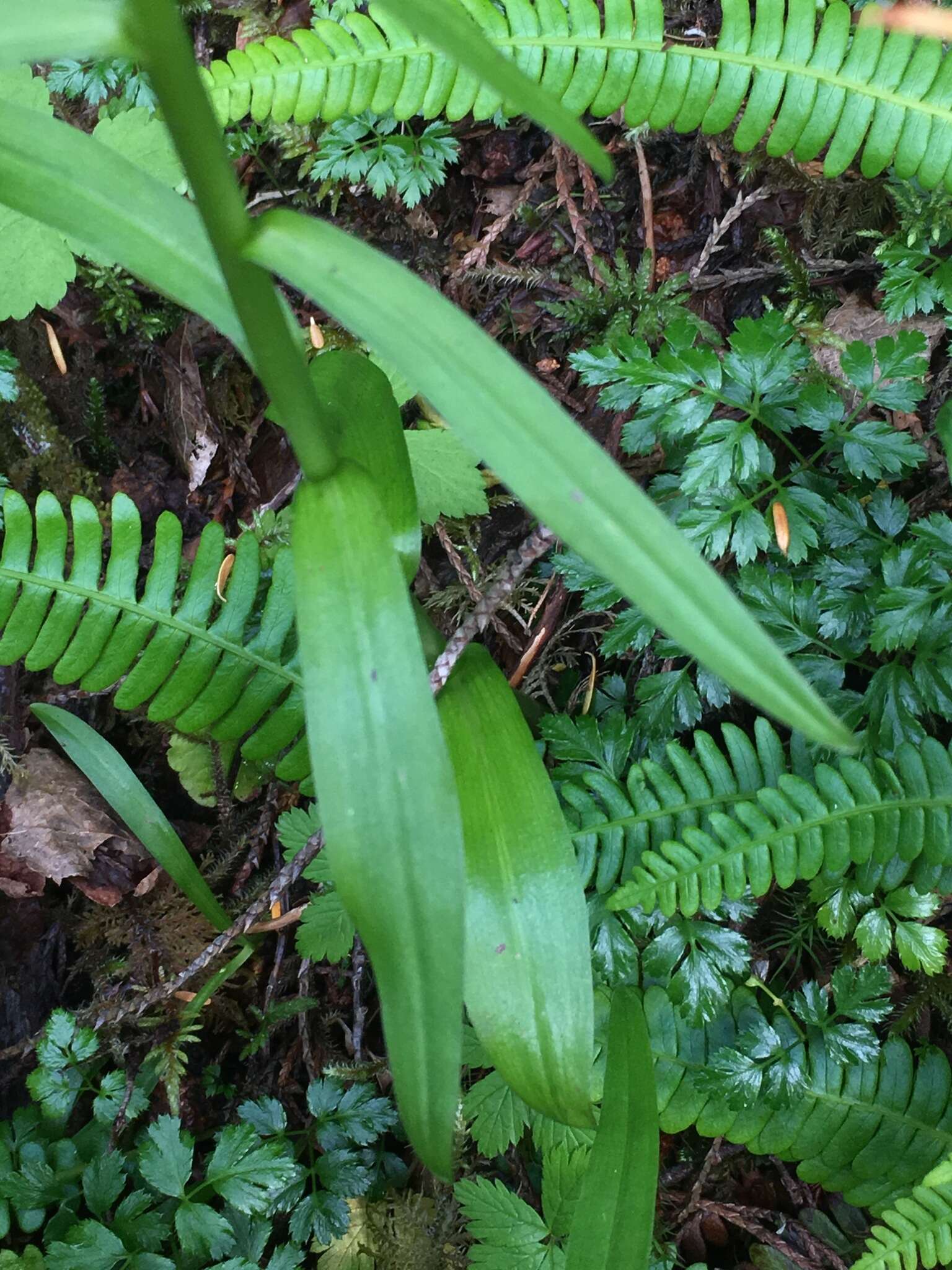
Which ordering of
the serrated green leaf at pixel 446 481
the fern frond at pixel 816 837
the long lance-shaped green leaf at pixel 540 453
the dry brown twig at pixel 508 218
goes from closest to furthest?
the long lance-shaped green leaf at pixel 540 453 < the fern frond at pixel 816 837 < the serrated green leaf at pixel 446 481 < the dry brown twig at pixel 508 218

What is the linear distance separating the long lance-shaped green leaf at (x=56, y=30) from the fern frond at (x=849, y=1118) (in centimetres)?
140

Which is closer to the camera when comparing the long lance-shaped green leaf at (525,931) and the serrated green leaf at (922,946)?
the long lance-shaped green leaf at (525,931)

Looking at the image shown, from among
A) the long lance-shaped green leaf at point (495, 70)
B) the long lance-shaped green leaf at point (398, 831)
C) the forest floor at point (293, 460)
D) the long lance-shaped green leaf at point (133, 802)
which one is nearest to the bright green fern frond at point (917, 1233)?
the forest floor at point (293, 460)

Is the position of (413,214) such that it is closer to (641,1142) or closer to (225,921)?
(225,921)

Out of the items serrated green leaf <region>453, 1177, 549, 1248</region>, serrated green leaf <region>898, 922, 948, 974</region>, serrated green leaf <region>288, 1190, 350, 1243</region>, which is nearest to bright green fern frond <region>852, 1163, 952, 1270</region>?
serrated green leaf <region>898, 922, 948, 974</region>

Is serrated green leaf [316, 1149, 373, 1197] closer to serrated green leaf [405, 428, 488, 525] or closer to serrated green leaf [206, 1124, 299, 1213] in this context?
serrated green leaf [206, 1124, 299, 1213]

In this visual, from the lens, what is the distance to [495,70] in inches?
23.8

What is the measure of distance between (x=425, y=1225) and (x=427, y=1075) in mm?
1062

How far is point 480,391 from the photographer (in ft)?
2.06

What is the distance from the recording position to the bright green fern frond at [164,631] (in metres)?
1.45

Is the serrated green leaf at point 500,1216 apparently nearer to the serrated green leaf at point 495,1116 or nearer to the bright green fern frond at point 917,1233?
the serrated green leaf at point 495,1116

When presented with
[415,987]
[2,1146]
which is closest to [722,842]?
[415,987]

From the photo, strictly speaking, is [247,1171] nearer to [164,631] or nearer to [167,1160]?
[167,1160]

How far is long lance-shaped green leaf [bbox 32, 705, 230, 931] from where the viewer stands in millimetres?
1586
